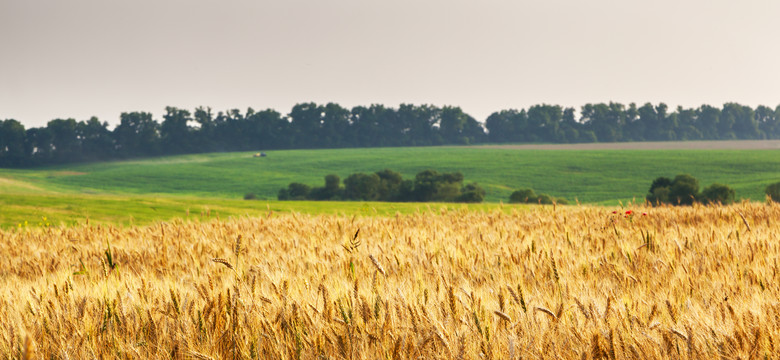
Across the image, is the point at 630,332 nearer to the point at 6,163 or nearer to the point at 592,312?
the point at 592,312

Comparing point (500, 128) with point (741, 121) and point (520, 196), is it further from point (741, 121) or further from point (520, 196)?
point (520, 196)

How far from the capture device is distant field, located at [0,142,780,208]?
66312 millimetres

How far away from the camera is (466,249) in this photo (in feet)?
18.7

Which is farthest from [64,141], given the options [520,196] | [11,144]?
[520,196]

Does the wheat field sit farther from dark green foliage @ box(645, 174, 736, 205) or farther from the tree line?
the tree line

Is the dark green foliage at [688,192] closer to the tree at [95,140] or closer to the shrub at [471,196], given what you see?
the shrub at [471,196]

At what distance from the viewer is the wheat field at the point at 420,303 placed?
2.58 meters

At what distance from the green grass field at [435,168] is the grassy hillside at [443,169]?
114 mm

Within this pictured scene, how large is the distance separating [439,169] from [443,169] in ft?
1.67

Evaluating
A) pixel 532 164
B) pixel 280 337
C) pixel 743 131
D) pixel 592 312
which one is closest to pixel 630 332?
pixel 592 312

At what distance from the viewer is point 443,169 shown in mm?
80188

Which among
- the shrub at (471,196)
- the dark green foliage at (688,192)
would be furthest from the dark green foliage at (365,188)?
the dark green foliage at (688,192)

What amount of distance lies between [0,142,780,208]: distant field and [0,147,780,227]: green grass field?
0.34ft

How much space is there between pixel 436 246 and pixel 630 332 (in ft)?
11.0
